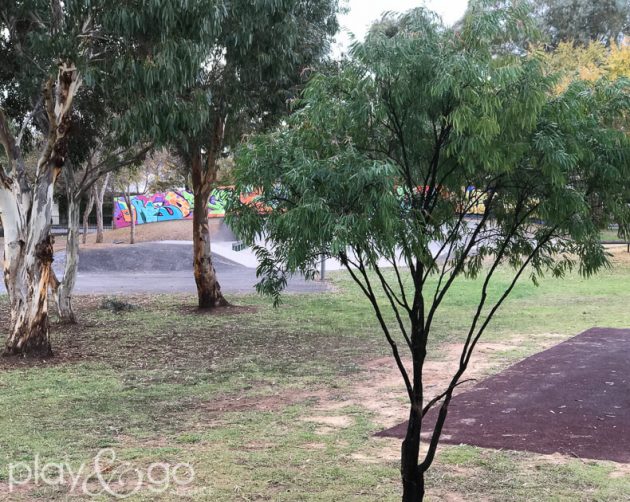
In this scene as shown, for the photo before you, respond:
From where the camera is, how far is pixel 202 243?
16.3 m

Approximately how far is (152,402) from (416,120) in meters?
5.18

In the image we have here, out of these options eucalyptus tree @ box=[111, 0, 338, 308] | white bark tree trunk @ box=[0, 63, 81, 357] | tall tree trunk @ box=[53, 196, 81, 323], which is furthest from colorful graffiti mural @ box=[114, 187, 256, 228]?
white bark tree trunk @ box=[0, 63, 81, 357]

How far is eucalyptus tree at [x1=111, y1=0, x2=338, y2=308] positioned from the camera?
9586 mm

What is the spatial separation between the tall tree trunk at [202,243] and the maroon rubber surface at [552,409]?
7.99 meters

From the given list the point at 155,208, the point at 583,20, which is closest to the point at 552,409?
the point at 583,20

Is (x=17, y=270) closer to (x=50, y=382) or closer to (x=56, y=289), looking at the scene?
(x=50, y=382)

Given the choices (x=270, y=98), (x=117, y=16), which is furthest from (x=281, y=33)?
(x=117, y=16)

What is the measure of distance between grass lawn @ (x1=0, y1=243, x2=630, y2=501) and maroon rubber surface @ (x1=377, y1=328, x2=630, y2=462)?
1.27 ft

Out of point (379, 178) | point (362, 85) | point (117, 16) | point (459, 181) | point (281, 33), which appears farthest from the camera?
point (281, 33)

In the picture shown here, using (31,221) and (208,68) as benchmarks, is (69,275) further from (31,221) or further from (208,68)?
(208,68)

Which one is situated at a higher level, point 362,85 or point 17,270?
point 362,85

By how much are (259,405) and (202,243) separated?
8.26 m

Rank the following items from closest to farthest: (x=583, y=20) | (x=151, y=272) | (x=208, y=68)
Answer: (x=208, y=68) → (x=151, y=272) → (x=583, y=20)

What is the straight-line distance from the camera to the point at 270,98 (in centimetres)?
1415
